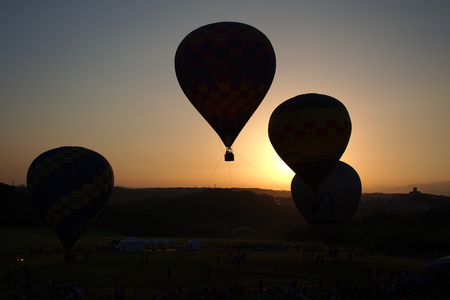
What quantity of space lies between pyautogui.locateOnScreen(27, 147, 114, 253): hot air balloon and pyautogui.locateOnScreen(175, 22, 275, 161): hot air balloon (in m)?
8.51

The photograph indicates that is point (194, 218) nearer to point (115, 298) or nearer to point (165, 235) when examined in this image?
point (165, 235)

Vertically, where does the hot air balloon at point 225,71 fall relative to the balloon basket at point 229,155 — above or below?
above

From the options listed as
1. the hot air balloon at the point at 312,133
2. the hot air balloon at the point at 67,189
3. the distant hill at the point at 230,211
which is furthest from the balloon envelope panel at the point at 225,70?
the distant hill at the point at 230,211

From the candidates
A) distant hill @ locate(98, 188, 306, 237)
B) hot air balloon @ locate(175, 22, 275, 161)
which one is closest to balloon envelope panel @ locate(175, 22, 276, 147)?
hot air balloon @ locate(175, 22, 275, 161)

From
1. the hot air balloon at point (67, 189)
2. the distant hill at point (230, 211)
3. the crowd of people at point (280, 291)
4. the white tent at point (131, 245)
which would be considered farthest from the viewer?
the distant hill at point (230, 211)

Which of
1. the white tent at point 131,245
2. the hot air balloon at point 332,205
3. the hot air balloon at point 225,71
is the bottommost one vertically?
the white tent at point 131,245

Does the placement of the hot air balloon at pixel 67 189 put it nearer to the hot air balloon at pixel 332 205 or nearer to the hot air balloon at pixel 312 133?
the hot air balloon at pixel 312 133

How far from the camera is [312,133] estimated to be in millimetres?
26281

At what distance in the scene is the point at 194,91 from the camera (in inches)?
1083

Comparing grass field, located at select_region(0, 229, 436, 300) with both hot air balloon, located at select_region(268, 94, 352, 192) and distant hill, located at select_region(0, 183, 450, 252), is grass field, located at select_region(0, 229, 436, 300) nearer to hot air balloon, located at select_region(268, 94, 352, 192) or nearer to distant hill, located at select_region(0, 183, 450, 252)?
hot air balloon, located at select_region(268, 94, 352, 192)

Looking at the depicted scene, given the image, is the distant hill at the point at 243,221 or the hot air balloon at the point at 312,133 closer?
the hot air balloon at the point at 312,133

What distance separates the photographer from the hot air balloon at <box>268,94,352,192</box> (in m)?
26.3

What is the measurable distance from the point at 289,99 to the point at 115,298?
1556cm

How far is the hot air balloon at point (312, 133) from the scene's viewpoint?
2630 cm
